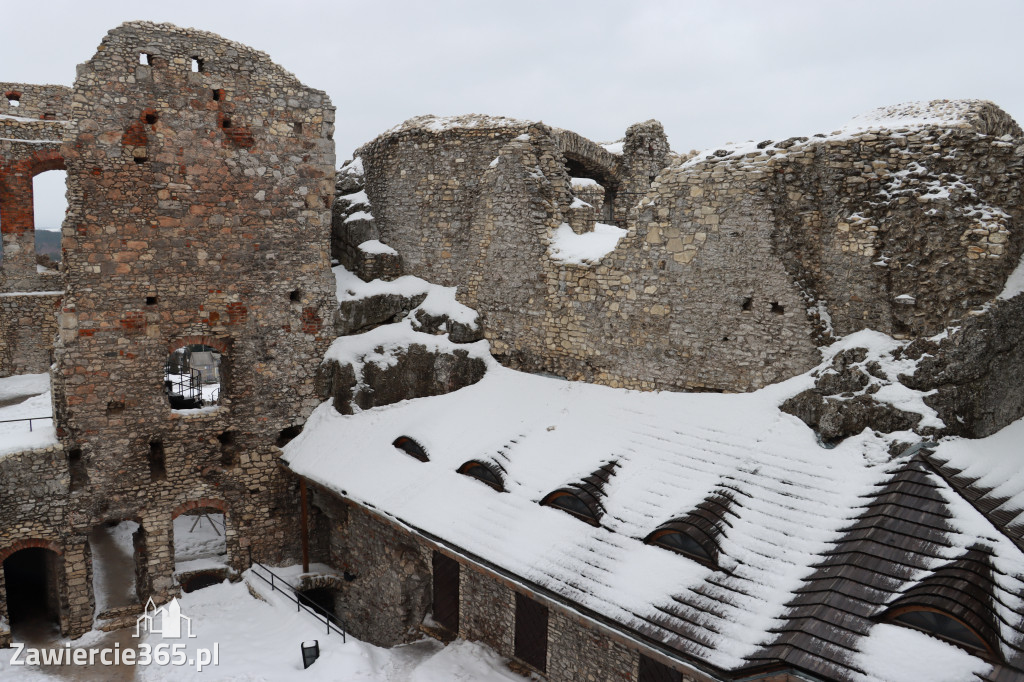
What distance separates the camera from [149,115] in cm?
1255

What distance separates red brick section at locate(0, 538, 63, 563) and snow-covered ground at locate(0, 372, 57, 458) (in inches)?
63.9

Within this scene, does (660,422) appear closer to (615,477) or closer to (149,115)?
(615,477)

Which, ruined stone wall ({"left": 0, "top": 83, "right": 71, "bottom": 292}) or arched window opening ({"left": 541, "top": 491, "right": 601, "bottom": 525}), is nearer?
arched window opening ({"left": 541, "top": 491, "right": 601, "bottom": 525})

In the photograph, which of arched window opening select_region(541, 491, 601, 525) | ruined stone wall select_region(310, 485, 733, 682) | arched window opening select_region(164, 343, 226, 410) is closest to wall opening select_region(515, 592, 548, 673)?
ruined stone wall select_region(310, 485, 733, 682)

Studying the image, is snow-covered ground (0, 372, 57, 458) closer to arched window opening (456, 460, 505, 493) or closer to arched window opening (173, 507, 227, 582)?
arched window opening (173, 507, 227, 582)

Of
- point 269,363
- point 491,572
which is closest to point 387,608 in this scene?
point 491,572

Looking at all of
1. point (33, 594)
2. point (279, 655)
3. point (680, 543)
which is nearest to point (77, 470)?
point (33, 594)

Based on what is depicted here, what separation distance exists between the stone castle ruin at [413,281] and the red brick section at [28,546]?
45mm

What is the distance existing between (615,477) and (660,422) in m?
1.26

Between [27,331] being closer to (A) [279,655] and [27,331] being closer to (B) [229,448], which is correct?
(B) [229,448]

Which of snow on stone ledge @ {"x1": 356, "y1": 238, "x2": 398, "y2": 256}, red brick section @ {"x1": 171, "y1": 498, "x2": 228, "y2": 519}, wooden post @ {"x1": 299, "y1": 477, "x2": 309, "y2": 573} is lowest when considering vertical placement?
wooden post @ {"x1": 299, "y1": 477, "x2": 309, "y2": 573}

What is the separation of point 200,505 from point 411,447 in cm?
Result: 473

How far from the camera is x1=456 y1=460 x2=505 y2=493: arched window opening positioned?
35.1 ft

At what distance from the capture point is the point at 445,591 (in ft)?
37.9
